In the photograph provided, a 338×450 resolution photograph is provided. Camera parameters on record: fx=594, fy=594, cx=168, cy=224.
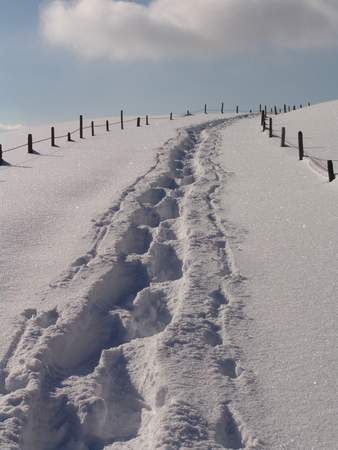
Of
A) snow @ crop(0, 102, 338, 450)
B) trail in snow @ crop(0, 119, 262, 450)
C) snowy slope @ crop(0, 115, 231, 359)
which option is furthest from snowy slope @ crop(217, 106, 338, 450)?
snowy slope @ crop(0, 115, 231, 359)

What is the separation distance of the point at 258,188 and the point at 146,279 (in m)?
7.23

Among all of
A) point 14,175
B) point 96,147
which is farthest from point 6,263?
point 96,147

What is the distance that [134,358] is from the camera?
564 centimetres

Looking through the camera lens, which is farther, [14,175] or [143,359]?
[14,175]

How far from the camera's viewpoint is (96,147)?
2612 centimetres

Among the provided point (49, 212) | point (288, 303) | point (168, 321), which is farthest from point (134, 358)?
point (49, 212)

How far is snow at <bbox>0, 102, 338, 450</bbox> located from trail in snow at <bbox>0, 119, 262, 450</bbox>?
15mm

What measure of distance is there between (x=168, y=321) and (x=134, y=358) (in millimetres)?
848

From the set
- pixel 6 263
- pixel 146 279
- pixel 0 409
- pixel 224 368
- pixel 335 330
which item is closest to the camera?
pixel 0 409

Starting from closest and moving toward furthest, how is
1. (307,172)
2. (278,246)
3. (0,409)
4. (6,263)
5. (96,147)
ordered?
(0,409)
(6,263)
(278,246)
(307,172)
(96,147)

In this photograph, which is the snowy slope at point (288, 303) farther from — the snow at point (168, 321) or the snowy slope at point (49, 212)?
the snowy slope at point (49, 212)

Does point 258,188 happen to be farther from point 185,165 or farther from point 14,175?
point 14,175

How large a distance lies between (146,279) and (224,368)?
2.57 metres

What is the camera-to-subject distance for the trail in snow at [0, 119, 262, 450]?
458 cm
